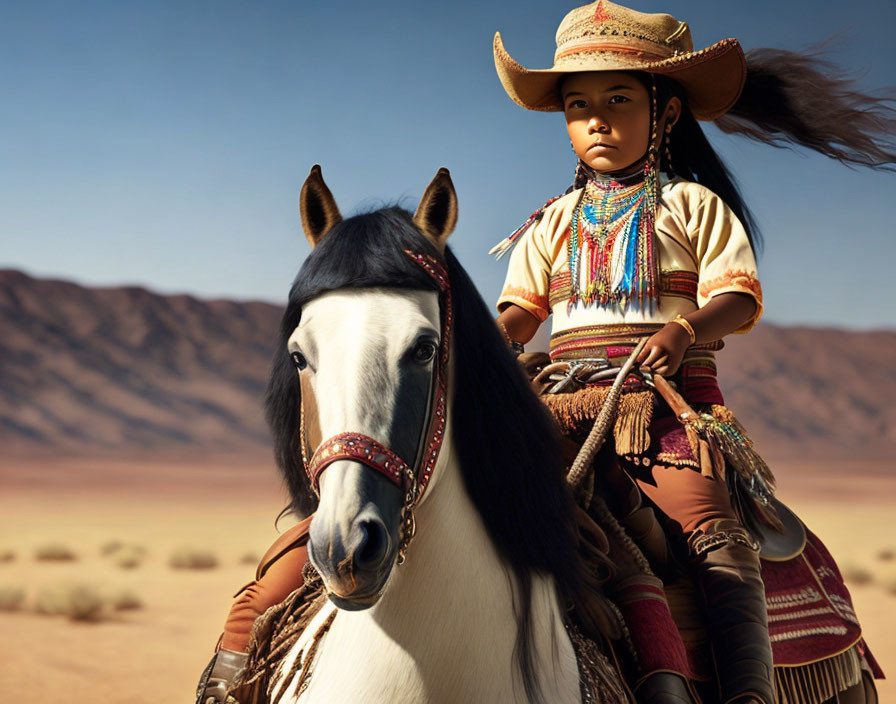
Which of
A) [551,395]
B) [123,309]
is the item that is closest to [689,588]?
[551,395]

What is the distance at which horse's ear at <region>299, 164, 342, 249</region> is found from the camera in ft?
6.86

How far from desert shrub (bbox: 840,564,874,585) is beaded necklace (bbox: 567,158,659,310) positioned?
2037cm

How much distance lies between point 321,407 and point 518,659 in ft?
2.59

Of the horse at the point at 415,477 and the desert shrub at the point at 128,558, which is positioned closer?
the horse at the point at 415,477

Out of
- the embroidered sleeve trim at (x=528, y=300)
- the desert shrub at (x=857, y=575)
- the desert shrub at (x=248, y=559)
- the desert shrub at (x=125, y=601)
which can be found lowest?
the desert shrub at (x=857, y=575)

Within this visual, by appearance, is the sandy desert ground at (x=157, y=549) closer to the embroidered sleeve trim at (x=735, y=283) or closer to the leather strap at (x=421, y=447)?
the leather strap at (x=421, y=447)

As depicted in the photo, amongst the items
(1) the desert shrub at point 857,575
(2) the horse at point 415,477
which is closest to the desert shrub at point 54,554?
(1) the desert shrub at point 857,575

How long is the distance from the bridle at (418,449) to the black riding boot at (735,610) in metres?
1.19

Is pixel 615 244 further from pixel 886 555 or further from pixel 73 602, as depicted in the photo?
pixel 886 555

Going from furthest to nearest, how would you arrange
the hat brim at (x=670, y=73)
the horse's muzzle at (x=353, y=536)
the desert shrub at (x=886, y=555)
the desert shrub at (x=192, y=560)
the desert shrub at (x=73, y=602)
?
the desert shrub at (x=886, y=555)
the desert shrub at (x=192, y=560)
the desert shrub at (x=73, y=602)
the hat brim at (x=670, y=73)
the horse's muzzle at (x=353, y=536)

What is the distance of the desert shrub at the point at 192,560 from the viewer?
21000 millimetres

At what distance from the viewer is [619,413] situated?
2746mm

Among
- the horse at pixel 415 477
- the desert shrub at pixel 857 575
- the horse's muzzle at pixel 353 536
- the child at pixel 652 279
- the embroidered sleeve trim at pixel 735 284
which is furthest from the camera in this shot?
the desert shrub at pixel 857 575

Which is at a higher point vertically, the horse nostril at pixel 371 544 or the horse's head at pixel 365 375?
the horse's head at pixel 365 375
